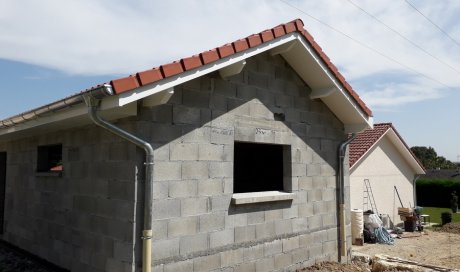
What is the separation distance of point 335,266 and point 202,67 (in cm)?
518

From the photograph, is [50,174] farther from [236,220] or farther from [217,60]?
[217,60]

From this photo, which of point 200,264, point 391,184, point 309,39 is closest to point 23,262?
point 200,264

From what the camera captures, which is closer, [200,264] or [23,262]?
[200,264]

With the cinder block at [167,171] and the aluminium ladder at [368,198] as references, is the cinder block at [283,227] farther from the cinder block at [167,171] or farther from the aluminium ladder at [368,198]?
the aluminium ladder at [368,198]

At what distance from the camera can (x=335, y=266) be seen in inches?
→ 309

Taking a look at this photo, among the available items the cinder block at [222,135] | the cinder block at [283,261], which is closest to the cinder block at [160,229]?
the cinder block at [222,135]

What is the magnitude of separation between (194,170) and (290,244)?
2.77 meters

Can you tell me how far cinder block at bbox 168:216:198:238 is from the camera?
17.5 feet

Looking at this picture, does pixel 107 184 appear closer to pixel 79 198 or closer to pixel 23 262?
pixel 79 198

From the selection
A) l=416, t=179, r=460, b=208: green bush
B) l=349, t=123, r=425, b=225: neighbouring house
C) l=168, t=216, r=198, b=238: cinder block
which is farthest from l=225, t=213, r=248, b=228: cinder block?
l=416, t=179, r=460, b=208: green bush

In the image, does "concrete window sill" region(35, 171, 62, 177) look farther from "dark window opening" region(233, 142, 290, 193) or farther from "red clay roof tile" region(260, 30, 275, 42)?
"red clay roof tile" region(260, 30, 275, 42)

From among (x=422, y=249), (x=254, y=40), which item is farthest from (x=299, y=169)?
(x=422, y=249)

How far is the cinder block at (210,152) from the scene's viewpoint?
5.82 meters

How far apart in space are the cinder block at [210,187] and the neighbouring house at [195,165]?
2 cm
